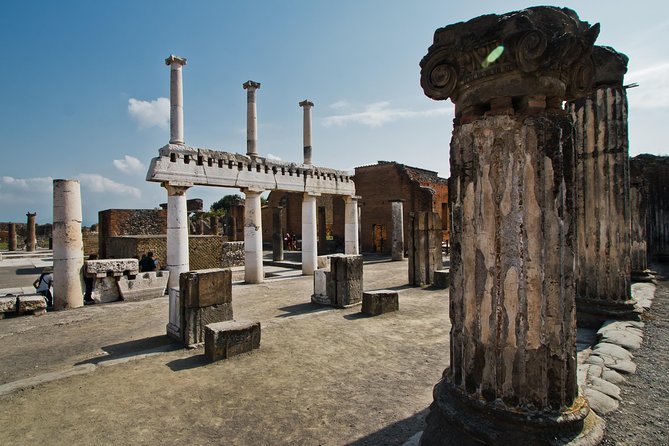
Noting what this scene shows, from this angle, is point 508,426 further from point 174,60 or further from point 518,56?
point 174,60

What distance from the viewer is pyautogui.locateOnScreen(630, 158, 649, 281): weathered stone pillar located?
777 centimetres

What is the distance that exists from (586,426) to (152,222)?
76.7 ft

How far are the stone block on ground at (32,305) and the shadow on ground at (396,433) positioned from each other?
27.5ft

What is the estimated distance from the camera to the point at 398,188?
2222 centimetres

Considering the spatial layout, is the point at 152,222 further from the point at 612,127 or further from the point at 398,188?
the point at 612,127

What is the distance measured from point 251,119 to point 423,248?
7493mm

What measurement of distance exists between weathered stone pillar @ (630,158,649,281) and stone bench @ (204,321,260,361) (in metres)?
7.92

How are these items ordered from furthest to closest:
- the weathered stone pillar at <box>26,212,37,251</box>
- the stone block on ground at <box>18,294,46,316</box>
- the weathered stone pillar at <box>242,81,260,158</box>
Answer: the weathered stone pillar at <box>26,212,37,251</box> < the weathered stone pillar at <box>242,81,260,158</box> < the stone block on ground at <box>18,294,46,316</box>

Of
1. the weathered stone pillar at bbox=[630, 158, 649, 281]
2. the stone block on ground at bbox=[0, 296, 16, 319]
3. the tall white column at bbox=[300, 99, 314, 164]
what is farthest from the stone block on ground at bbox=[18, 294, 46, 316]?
the weathered stone pillar at bbox=[630, 158, 649, 281]

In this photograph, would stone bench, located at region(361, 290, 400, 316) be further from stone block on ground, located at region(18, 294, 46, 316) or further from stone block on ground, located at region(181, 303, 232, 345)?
stone block on ground, located at region(18, 294, 46, 316)

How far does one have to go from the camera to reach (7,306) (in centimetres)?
749

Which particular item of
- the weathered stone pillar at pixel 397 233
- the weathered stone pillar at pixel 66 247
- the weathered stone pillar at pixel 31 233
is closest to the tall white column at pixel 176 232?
the weathered stone pillar at pixel 66 247

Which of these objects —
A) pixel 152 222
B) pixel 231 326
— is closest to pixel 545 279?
pixel 231 326

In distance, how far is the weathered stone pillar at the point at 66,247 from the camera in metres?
8.33
